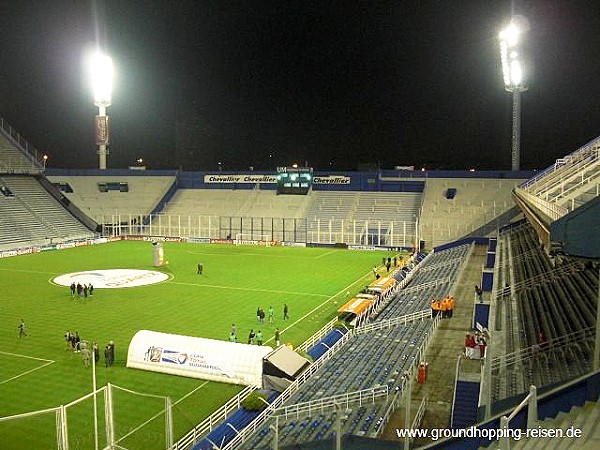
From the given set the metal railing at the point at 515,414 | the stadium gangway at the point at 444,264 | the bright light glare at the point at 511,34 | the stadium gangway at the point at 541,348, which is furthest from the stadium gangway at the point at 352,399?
the bright light glare at the point at 511,34

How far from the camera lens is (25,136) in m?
77.2

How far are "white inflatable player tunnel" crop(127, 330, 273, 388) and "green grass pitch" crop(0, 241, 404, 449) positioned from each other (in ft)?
1.36

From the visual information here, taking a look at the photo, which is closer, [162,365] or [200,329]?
[162,365]

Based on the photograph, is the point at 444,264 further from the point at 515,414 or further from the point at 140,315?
the point at 515,414

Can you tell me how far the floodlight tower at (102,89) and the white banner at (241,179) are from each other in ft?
49.4

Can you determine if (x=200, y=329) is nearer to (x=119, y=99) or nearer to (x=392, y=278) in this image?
(x=392, y=278)

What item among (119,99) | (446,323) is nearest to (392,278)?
(446,323)

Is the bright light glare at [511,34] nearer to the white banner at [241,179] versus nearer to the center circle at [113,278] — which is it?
the white banner at [241,179]

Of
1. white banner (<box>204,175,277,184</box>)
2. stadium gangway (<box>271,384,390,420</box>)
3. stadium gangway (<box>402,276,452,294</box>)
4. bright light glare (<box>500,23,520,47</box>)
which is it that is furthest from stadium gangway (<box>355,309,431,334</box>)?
white banner (<box>204,175,277,184</box>)

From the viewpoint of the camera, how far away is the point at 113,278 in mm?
43250

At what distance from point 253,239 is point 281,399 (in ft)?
172

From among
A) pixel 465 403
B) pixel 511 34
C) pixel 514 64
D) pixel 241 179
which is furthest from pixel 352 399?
pixel 241 179

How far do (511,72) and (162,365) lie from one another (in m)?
47.5

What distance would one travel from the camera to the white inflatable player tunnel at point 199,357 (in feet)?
68.8
